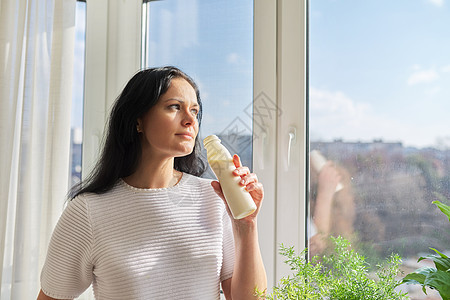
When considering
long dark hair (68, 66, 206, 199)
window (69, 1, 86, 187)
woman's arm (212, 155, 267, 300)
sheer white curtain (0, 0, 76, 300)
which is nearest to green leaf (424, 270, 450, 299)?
woman's arm (212, 155, 267, 300)

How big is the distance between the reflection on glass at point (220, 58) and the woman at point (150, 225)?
386 millimetres

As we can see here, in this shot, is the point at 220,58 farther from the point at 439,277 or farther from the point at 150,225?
the point at 439,277

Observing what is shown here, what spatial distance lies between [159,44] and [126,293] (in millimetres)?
956

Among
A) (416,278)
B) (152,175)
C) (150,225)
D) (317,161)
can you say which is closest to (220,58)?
(317,161)

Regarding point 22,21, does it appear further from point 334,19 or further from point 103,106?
point 334,19

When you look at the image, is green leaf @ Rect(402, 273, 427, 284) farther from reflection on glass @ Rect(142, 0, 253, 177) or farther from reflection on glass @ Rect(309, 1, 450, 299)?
reflection on glass @ Rect(142, 0, 253, 177)

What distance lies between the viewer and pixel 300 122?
1357 mm

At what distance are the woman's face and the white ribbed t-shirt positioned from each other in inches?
5.1

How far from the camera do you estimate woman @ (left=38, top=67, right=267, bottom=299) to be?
3.22 feet

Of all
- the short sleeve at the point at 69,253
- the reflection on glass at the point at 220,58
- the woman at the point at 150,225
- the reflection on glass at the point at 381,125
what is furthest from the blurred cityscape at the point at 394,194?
the short sleeve at the point at 69,253

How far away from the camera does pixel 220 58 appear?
4.84ft

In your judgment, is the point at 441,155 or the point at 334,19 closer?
the point at 441,155

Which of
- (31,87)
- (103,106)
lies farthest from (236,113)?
(31,87)

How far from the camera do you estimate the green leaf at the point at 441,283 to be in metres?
0.83
